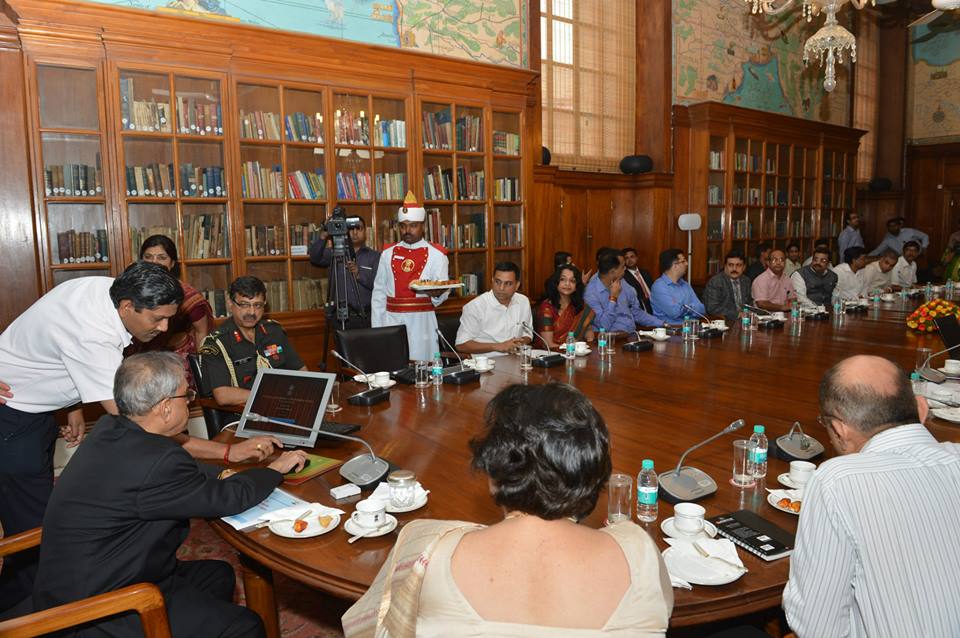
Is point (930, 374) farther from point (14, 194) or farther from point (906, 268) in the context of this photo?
point (906, 268)

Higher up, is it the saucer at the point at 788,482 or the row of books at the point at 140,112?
the row of books at the point at 140,112

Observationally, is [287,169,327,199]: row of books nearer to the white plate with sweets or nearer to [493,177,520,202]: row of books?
the white plate with sweets

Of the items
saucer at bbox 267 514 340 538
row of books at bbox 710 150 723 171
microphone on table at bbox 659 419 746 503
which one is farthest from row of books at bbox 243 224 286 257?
row of books at bbox 710 150 723 171

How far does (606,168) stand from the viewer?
8.22 metres

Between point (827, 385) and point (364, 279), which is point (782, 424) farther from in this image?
point (364, 279)

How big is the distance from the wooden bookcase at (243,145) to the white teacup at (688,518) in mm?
4119

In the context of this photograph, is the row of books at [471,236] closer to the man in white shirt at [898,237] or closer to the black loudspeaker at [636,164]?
the black loudspeaker at [636,164]

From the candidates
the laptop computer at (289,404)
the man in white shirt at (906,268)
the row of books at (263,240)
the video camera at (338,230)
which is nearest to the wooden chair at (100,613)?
the laptop computer at (289,404)

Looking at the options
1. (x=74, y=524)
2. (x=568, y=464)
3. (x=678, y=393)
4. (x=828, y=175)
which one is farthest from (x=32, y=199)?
(x=828, y=175)

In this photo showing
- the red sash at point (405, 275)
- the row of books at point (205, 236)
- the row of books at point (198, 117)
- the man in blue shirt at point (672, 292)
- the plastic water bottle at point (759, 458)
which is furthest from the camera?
the man in blue shirt at point (672, 292)

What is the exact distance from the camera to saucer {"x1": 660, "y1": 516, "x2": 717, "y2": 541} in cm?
168

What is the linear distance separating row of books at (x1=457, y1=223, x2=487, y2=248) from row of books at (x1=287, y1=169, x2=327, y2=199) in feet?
4.45

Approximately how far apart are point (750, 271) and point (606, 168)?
2146mm

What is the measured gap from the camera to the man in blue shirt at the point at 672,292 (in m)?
5.75
